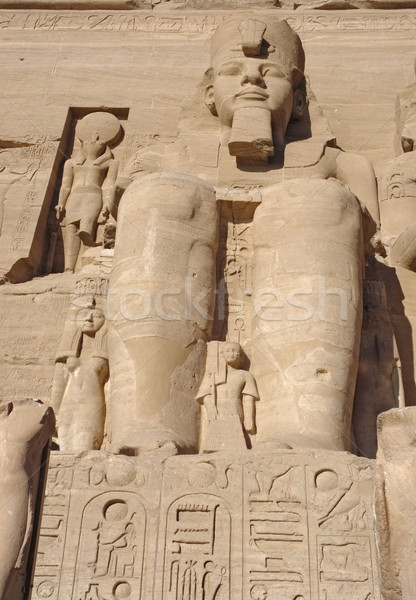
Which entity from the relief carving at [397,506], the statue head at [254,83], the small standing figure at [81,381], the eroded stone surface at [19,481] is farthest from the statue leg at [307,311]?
the eroded stone surface at [19,481]

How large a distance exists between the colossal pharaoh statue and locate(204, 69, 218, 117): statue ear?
0.60 meters

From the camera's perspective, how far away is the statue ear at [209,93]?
5.79m

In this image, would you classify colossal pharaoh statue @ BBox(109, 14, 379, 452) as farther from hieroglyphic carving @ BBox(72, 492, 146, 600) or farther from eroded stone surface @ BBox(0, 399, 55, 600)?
eroded stone surface @ BBox(0, 399, 55, 600)

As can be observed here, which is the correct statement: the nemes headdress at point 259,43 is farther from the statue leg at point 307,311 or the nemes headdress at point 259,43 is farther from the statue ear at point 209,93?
the statue leg at point 307,311

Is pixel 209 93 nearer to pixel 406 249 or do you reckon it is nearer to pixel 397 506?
pixel 406 249

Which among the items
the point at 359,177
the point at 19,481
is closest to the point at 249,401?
the point at 19,481

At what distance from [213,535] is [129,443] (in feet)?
2.06

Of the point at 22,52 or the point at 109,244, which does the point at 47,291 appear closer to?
the point at 109,244

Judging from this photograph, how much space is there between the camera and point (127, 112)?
691cm

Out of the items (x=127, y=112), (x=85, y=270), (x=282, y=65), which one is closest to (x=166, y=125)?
(x=127, y=112)

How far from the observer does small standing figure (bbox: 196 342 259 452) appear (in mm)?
3916

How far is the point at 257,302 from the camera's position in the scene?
14.3 feet

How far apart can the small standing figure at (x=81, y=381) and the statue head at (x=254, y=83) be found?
1.49 m

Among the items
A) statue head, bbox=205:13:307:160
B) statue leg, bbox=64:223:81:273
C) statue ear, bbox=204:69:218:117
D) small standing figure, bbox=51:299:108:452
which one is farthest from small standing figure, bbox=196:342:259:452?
statue ear, bbox=204:69:218:117
